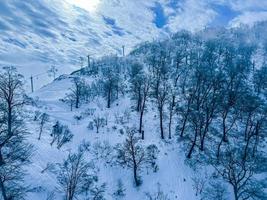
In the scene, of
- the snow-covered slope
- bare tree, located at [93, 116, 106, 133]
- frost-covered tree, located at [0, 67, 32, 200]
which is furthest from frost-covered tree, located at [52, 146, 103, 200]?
bare tree, located at [93, 116, 106, 133]

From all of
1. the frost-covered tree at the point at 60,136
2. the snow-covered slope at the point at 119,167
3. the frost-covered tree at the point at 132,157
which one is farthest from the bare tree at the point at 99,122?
the frost-covered tree at the point at 132,157

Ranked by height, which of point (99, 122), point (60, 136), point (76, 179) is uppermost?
point (99, 122)

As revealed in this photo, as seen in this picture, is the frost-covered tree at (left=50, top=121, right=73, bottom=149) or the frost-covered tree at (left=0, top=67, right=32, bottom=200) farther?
the frost-covered tree at (left=50, top=121, right=73, bottom=149)

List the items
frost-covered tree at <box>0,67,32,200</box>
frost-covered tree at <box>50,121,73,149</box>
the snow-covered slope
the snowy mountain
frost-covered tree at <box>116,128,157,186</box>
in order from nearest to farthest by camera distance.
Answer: frost-covered tree at <box>0,67,32,200</box> < the snowy mountain < the snow-covered slope < frost-covered tree at <box>116,128,157,186</box> < frost-covered tree at <box>50,121,73,149</box>

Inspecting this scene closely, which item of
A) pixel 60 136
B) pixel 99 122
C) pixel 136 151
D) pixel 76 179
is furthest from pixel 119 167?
pixel 99 122

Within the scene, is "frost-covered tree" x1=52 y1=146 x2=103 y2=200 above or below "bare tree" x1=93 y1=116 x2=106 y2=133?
below

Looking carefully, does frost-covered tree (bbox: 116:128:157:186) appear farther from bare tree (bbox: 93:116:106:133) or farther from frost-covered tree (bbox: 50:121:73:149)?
bare tree (bbox: 93:116:106:133)

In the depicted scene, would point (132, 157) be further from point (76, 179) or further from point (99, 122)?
point (99, 122)

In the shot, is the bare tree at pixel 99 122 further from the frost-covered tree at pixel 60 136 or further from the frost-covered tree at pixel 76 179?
the frost-covered tree at pixel 76 179

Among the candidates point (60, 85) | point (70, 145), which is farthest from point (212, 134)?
point (60, 85)

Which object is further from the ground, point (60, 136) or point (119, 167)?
point (60, 136)

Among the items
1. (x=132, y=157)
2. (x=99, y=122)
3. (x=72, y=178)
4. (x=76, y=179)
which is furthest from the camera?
(x=99, y=122)

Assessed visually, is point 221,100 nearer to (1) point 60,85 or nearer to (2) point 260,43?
(1) point 60,85
